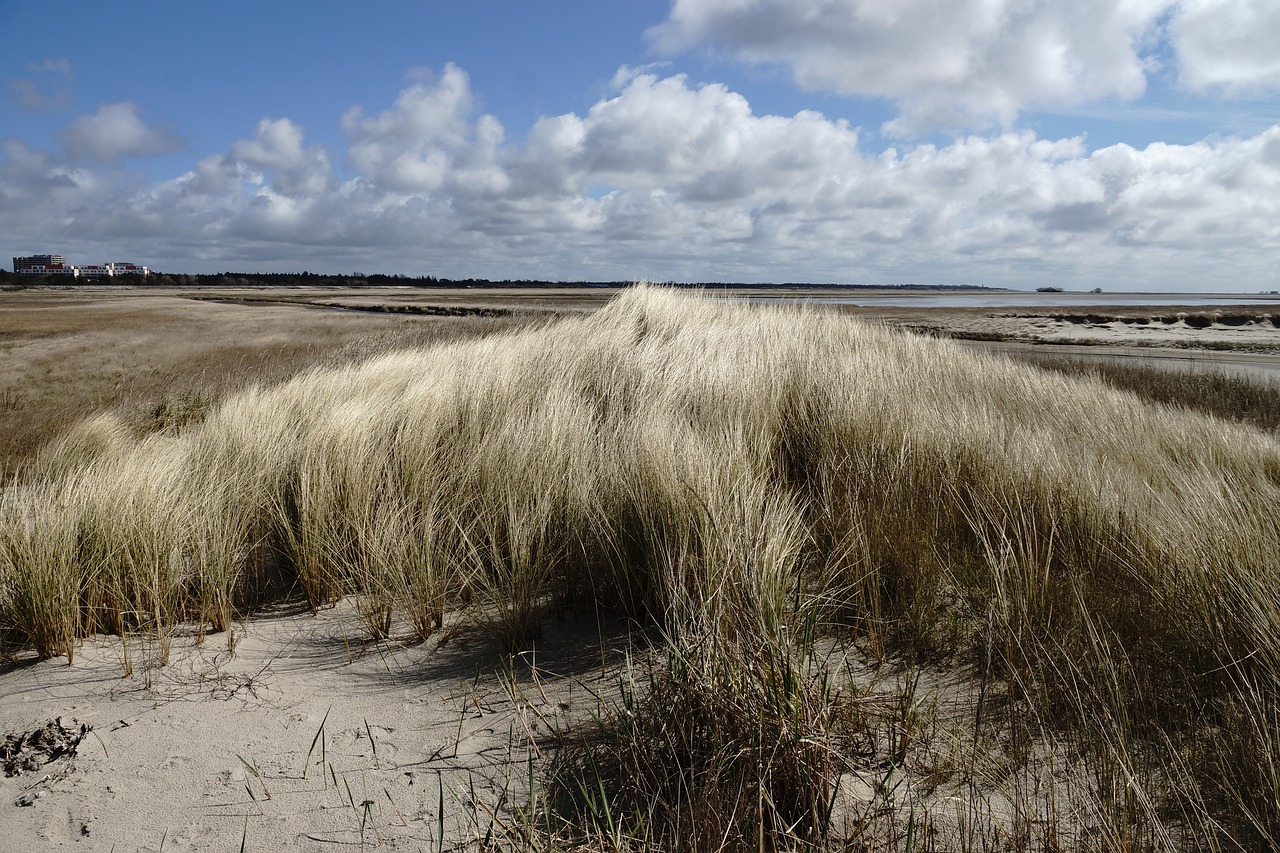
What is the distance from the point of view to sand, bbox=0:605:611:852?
Result: 2.03 meters

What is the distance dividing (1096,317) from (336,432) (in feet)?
118

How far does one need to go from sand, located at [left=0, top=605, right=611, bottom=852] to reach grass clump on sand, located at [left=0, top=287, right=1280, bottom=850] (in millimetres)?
184

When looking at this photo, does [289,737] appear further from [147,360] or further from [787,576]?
[147,360]

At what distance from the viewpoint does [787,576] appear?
2668mm

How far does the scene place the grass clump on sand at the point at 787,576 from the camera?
76.3 inches

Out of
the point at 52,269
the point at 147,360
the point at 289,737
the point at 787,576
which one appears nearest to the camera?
the point at 289,737

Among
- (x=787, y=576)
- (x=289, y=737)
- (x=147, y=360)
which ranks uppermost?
(x=147, y=360)

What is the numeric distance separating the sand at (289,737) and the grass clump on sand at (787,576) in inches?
7.2

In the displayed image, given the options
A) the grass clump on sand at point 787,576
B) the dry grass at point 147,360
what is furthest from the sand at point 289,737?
Result: the dry grass at point 147,360

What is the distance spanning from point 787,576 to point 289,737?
1875 mm

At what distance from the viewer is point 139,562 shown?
128 inches

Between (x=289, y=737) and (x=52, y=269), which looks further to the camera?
(x=52, y=269)

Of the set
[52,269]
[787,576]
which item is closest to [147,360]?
[787,576]

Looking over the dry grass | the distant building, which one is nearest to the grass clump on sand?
the dry grass
